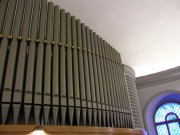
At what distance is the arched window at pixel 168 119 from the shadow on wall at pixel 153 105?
134 mm

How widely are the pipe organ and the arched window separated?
12.1ft

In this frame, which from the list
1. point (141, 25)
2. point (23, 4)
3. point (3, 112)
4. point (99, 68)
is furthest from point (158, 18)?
point (3, 112)

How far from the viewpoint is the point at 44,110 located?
2.13 metres

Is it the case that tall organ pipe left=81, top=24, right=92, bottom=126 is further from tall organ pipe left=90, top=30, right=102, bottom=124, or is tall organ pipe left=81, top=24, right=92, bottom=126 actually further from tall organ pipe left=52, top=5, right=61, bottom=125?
tall organ pipe left=52, top=5, right=61, bottom=125

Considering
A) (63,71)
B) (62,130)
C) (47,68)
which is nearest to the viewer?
(62,130)

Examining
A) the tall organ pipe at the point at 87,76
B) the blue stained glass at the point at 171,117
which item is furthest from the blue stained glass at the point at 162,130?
the tall organ pipe at the point at 87,76

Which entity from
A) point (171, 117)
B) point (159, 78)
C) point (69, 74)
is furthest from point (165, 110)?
point (69, 74)

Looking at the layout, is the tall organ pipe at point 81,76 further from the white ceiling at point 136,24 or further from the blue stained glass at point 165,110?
the blue stained glass at point 165,110

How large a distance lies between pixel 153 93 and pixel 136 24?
117 inches

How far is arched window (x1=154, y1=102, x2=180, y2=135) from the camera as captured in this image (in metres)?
6.39

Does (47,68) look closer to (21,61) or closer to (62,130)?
(21,61)

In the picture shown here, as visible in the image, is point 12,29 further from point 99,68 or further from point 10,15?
point 99,68

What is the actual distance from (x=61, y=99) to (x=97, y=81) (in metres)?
0.79

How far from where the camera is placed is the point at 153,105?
6.72 metres
